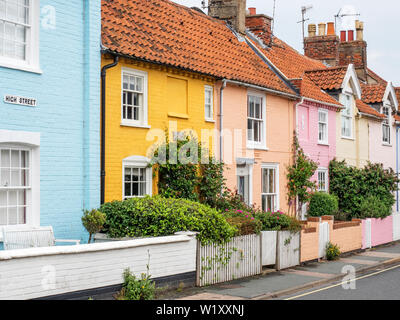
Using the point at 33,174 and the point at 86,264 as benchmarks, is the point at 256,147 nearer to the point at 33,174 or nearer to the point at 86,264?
the point at 33,174

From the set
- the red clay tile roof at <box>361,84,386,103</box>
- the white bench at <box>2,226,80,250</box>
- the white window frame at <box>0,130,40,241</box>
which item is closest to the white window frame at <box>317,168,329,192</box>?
the red clay tile roof at <box>361,84,386,103</box>

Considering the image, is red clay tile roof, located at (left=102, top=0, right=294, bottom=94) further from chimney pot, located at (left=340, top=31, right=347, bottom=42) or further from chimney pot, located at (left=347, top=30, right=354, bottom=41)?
chimney pot, located at (left=340, top=31, right=347, bottom=42)

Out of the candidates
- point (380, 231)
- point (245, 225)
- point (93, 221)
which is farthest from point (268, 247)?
point (380, 231)

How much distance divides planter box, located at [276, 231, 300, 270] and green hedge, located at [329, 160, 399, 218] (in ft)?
26.4

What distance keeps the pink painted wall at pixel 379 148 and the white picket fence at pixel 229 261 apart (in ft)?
54.5

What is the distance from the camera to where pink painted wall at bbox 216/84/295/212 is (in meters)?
18.5

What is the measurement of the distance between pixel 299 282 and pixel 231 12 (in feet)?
43.8

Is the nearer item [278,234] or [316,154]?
[278,234]

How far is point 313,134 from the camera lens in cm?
2367
